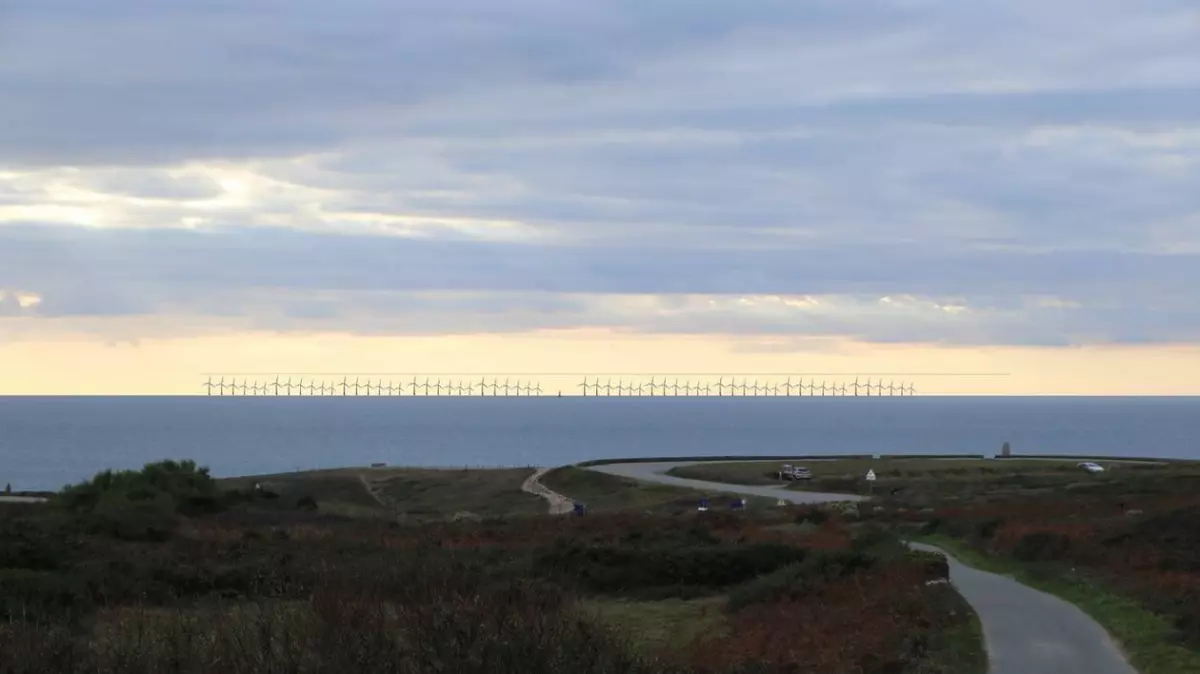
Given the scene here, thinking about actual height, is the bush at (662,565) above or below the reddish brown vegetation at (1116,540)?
below

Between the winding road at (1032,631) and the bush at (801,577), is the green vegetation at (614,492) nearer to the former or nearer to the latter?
the bush at (801,577)

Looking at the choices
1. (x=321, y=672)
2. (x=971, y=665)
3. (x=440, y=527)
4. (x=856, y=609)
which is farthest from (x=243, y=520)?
(x=321, y=672)

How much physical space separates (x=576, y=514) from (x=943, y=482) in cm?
2455

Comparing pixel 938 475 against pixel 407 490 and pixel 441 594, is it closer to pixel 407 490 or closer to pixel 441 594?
pixel 407 490

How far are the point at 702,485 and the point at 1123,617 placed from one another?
1905 inches

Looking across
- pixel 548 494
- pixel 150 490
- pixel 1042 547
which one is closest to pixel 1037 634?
pixel 1042 547

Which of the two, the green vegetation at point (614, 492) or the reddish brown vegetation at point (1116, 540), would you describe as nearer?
the reddish brown vegetation at point (1116, 540)

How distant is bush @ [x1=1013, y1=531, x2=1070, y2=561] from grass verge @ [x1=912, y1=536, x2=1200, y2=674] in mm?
329

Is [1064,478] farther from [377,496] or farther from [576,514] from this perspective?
[377,496]

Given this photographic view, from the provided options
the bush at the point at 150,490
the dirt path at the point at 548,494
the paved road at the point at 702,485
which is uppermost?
the bush at the point at 150,490

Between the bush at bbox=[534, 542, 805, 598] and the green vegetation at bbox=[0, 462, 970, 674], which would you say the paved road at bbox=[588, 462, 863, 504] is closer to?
the green vegetation at bbox=[0, 462, 970, 674]

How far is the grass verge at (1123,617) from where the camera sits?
17078mm

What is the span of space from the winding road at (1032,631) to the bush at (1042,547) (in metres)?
1.82

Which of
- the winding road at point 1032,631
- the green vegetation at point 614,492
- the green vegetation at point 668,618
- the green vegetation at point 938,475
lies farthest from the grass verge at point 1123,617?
the green vegetation at point 614,492
